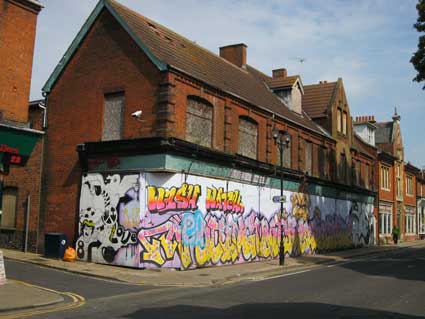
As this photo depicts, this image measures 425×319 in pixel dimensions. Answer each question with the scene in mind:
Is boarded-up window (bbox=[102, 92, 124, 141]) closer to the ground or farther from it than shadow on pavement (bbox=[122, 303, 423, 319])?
farther from it

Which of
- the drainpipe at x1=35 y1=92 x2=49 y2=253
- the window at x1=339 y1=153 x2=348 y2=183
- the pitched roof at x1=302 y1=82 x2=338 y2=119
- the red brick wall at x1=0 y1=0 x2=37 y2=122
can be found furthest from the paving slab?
the window at x1=339 y1=153 x2=348 y2=183

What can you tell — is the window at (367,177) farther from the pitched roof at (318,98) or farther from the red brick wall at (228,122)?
the red brick wall at (228,122)

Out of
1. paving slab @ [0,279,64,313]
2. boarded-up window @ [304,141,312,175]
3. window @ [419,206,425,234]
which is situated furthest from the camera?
window @ [419,206,425,234]

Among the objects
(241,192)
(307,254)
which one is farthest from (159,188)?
(307,254)

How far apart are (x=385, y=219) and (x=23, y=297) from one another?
40.6 metres

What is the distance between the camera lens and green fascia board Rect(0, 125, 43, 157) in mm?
12499

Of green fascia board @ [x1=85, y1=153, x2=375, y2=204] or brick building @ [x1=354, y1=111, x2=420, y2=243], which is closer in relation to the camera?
green fascia board @ [x1=85, y1=153, x2=375, y2=204]

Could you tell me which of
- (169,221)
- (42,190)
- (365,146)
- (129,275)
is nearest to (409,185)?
(365,146)

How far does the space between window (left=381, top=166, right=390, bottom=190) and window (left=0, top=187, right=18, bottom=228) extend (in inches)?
1341

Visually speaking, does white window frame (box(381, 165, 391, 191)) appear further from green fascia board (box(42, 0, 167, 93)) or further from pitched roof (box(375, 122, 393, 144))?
green fascia board (box(42, 0, 167, 93))

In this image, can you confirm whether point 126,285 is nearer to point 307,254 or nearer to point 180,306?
point 180,306

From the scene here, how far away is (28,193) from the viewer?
22141mm

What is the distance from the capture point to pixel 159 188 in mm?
18109

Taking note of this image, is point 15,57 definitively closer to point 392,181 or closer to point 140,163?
point 140,163
